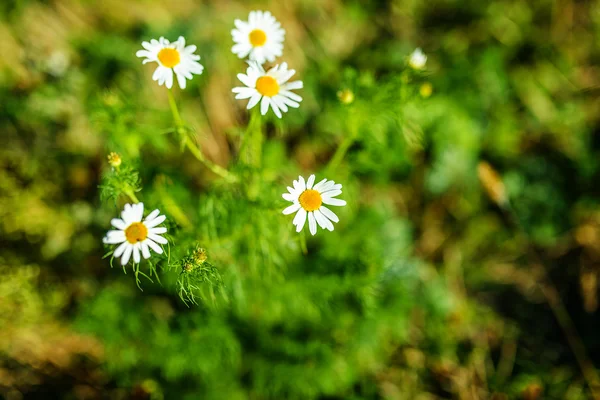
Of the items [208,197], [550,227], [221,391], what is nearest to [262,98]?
[208,197]

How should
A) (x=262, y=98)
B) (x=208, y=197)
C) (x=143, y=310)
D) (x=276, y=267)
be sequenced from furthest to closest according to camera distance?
(x=143, y=310), (x=276, y=267), (x=208, y=197), (x=262, y=98)

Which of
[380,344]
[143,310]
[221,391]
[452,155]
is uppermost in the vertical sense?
[452,155]

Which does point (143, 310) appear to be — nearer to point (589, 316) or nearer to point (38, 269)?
point (38, 269)

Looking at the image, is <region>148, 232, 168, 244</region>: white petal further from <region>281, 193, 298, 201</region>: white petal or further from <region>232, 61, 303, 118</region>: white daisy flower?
<region>232, 61, 303, 118</region>: white daisy flower

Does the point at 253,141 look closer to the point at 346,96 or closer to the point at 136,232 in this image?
the point at 346,96

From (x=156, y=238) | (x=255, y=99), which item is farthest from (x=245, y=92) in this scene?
(x=156, y=238)

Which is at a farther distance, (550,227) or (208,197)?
(550,227)
